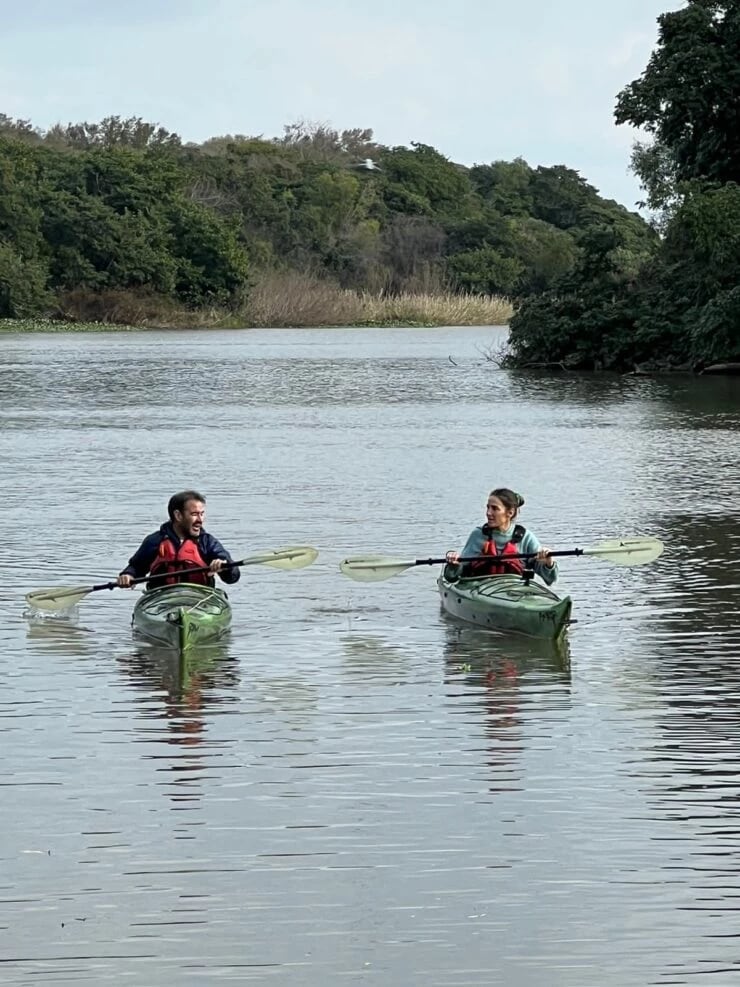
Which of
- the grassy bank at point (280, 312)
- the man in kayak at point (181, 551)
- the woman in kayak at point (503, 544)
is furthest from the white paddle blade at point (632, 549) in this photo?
the grassy bank at point (280, 312)

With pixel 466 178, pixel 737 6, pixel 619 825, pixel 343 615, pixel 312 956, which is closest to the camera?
pixel 312 956

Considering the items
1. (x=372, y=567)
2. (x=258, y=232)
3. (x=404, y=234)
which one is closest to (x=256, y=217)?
(x=258, y=232)

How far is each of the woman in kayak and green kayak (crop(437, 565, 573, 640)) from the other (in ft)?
0.45

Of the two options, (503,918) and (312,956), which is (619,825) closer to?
(503,918)

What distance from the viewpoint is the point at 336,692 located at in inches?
475

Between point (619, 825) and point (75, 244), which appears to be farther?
point (75, 244)

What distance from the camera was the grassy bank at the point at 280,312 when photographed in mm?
96375

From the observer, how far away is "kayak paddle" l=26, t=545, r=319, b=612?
555 inches

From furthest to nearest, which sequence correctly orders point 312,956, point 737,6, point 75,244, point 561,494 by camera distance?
point 75,244, point 737,6, point 561,494, point 312,956

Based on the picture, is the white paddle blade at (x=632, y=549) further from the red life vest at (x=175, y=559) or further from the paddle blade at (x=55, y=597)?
the paddle blade at (x=55, y=597)

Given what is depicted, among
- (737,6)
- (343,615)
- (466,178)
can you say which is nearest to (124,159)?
(466,178)

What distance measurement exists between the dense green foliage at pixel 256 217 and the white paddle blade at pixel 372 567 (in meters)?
45.7

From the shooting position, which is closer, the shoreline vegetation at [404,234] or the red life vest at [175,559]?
the red life vest at [175,559]

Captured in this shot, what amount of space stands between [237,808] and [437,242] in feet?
380
